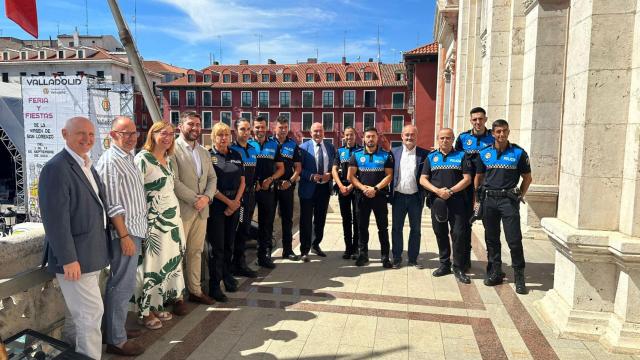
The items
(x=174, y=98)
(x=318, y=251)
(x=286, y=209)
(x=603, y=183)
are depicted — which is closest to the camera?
(x=603, y=183)

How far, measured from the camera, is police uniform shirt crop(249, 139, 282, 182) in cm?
582

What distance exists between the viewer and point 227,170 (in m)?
4.83

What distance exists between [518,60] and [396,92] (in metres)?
42.4

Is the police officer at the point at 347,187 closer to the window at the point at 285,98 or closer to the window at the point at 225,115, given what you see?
the window at the point at 285,98

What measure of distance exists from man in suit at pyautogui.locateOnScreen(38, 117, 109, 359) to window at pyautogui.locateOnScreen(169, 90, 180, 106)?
5427cm

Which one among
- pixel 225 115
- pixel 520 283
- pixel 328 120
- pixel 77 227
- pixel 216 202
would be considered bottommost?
pixel 520 283

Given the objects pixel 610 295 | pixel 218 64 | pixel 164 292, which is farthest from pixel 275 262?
pixel 218 64

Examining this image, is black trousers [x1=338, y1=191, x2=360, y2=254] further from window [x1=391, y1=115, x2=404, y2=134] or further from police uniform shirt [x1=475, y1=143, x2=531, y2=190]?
window [x1=391, y1=115, x2=404, y2=134]

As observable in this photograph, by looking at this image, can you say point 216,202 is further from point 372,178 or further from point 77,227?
point 372,178

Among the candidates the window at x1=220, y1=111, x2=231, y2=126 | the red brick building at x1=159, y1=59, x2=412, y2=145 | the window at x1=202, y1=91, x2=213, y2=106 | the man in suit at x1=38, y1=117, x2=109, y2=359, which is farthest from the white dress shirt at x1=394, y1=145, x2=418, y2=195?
the window at x1=202, y1=91, x2=213, y2=106

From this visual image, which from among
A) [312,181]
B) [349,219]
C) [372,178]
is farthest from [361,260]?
[312,181]

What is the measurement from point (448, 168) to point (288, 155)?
219 centimetres

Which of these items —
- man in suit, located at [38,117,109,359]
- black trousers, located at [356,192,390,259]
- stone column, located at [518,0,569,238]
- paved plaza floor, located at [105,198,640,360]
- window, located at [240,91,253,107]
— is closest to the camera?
man in suit, located at [38,117,109,359]

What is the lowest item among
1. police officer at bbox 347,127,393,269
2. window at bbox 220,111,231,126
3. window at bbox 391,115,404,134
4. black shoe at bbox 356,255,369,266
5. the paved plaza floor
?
the paved plaza floor
